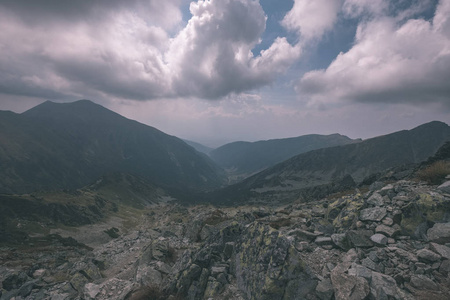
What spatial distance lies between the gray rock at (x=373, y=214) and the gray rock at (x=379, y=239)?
154cm

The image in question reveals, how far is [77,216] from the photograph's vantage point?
96750mm

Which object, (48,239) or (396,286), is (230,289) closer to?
(396,286)

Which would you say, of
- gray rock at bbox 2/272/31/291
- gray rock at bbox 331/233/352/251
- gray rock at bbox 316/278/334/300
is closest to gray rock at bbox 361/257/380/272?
gray rock at bbox 331/233/352/251

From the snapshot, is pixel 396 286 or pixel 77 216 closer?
pixel 396 286

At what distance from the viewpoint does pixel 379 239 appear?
11.6 metres

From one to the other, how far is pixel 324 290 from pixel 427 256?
17.4 feet

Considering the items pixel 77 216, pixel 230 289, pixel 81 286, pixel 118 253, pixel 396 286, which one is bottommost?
pixel 77 216

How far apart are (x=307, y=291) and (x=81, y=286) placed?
19669mm

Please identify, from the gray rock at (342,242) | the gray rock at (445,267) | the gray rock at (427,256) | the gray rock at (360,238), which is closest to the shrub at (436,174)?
the gray rock at (360,238)

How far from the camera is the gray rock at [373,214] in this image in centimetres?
1320

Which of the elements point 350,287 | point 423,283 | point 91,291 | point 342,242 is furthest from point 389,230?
point 91,291

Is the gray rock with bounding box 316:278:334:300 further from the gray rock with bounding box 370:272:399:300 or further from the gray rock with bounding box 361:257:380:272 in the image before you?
the gray rock with bounding box 361:257:380:272

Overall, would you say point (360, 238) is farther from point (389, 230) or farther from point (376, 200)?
point (376, 200)

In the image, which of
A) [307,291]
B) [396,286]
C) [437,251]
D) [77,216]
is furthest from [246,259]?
[77,216]
